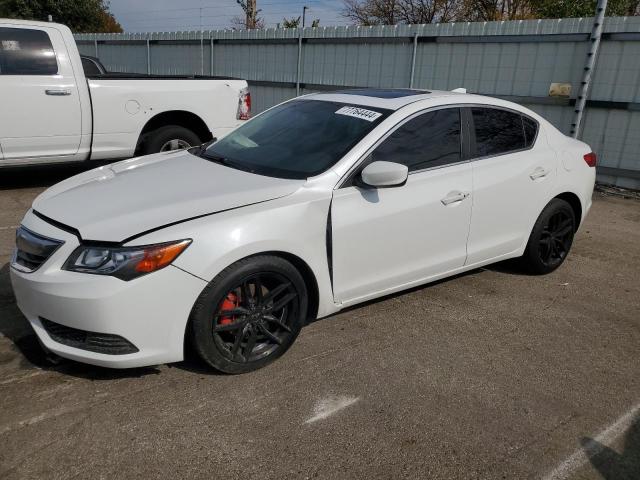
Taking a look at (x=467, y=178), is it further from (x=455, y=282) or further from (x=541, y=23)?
(x=541, y=23)

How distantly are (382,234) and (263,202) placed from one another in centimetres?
81

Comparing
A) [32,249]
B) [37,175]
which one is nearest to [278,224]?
[32,249]

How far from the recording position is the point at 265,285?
10.0ft

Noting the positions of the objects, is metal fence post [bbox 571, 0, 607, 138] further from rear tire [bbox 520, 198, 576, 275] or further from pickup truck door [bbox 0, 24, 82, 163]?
pickup truck door [bbox 0, 24, 82, 163]

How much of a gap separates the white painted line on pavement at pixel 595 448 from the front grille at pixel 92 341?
81.0 inches

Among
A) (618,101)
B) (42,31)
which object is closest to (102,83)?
(42,31)

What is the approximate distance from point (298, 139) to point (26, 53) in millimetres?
4286

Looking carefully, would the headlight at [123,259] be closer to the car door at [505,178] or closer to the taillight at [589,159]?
the car door at [505,178]

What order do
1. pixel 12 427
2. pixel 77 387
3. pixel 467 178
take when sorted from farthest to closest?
pixel 467 178, pixel 77 387, pixel 12 427

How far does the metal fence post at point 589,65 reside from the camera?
26.2 feet

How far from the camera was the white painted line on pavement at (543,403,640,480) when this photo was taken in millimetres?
2465

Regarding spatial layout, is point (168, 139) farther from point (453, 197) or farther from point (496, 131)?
point (453, 197)

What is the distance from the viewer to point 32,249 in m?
2.87

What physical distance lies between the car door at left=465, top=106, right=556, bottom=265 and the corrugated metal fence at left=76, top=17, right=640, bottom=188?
4669 mm
